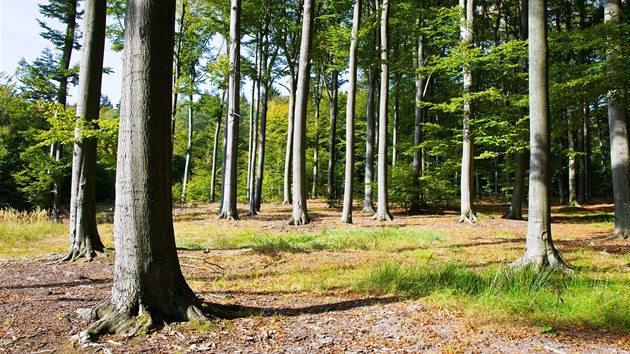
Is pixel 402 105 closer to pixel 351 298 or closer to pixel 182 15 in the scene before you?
pixel 182 15

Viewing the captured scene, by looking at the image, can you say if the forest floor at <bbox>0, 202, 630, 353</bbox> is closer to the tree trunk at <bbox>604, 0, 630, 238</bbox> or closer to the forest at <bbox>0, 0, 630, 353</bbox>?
the forest at <bbox>0, 0, 630, 353</bbox>

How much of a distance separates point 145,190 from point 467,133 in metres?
12.2

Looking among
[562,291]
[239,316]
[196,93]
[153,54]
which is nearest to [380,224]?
[562,291]

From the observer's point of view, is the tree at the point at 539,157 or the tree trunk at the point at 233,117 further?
the tree trunk at the point at 233,117

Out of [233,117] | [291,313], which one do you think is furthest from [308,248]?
[233,117]

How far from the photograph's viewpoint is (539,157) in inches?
245

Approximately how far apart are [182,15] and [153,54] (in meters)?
19.9

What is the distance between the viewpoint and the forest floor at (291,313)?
10.8 ft

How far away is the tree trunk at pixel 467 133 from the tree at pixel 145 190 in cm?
1151

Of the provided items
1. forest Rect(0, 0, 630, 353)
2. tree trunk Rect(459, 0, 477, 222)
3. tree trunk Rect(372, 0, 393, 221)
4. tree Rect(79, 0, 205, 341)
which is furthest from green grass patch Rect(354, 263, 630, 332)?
tree trunk Rect(372, 0, 393, 221)

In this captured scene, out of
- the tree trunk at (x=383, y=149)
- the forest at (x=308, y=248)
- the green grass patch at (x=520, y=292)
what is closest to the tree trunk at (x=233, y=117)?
the forest at (x=308, y=248)

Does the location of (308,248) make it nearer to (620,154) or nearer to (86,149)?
(86,149)

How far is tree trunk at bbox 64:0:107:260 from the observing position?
6.94 m

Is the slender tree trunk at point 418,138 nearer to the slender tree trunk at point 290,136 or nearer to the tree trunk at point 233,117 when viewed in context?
the slender tree trunk at point 290,136
